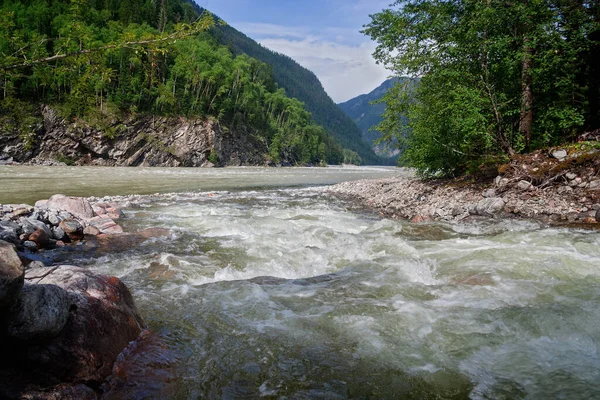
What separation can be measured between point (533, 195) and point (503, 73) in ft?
17.6

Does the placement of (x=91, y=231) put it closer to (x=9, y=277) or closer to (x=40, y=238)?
(x=40, y=238)

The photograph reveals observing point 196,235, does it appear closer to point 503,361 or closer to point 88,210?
point 88,210

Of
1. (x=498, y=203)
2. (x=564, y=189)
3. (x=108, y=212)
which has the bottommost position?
(x=108, y=212)

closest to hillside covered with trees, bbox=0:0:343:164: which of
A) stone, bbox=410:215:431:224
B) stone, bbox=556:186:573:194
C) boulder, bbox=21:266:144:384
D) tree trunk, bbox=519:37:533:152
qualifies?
boulder, bbox=21:266:144:384

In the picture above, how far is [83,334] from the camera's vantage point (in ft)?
9.61

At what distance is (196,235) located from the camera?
941cm

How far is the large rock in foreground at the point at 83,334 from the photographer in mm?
2570

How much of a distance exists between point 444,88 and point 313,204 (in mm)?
7796

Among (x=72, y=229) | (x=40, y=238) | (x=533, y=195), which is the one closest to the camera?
(x=40, y=238)

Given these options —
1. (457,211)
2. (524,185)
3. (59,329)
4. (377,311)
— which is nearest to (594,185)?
(524,185)

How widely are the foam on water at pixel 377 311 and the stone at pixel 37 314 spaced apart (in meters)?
1.18

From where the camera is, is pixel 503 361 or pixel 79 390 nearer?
pixel 79 390

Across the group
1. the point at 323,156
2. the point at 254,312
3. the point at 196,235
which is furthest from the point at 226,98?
the point at 254,312

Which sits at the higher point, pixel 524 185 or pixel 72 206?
pixel 524 185
